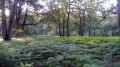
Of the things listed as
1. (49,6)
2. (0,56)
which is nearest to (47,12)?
(49,6)

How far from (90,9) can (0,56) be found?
1693cm

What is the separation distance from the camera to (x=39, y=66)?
3590 mm

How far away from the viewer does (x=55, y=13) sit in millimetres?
15539

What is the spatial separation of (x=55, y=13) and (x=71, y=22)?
42.1 ft

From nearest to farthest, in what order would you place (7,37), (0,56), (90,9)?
(0,56), (7,37), (90,9)

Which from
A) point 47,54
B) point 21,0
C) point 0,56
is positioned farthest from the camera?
point 21,0

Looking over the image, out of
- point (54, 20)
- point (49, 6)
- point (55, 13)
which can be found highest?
point (49, 6)

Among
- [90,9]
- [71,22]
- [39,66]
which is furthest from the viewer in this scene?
[71,22]

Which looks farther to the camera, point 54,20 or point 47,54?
point 54,20

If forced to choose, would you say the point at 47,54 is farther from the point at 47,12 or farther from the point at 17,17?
the point at 17,17

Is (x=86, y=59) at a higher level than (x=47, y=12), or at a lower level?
lower

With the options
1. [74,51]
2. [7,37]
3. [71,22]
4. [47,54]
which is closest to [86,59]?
[74,51]

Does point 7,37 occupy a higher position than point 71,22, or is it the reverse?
point 71,22

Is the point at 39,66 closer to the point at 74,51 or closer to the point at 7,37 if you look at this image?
the point at 74,51
